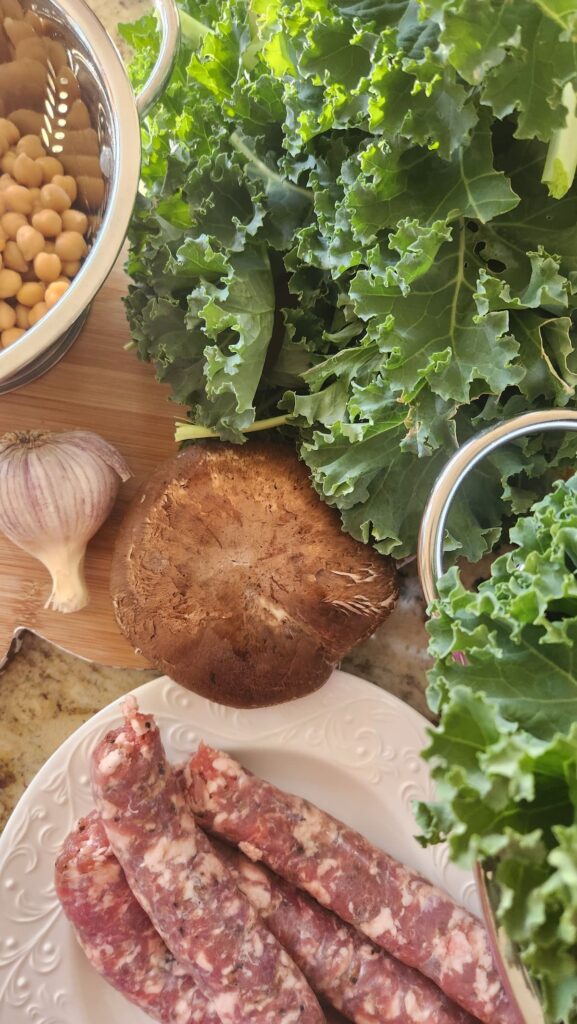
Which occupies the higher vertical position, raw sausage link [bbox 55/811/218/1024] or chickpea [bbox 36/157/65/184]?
chickpea [bbox 36/157/65/184]

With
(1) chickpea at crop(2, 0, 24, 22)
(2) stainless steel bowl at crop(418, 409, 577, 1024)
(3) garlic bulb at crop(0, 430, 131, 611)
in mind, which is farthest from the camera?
(3) garlic bulb at crop(0, 430, 131, 611)

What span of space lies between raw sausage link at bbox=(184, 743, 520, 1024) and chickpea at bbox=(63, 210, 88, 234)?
742mm

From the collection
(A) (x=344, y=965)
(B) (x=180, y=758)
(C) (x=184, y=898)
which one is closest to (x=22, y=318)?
(B) (x=180, y=758)

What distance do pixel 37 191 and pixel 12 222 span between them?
6cm

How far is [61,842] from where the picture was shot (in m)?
1.16

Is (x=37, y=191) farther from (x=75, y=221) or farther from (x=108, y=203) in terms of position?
(x=108, y=203)

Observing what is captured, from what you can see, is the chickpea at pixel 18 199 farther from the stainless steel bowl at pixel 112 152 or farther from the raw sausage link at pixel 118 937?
the raw sausage link at pixel 118 937

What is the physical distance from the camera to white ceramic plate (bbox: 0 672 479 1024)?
3.70 feet

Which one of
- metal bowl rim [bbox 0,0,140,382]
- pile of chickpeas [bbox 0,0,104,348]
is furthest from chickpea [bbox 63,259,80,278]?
metal bowl rim [bbox 0,0,140,382]

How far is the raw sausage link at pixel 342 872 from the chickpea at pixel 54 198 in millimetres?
777

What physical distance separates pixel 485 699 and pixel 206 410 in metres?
0.62

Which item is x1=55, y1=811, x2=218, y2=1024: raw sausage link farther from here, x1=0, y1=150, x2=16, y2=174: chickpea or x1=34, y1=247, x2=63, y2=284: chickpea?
x1=0, y1=150, x2=16, y2=174: chickpea

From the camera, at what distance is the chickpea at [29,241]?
112 cm

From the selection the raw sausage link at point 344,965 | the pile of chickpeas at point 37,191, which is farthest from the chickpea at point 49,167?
the raw sausage link at point 344,965
